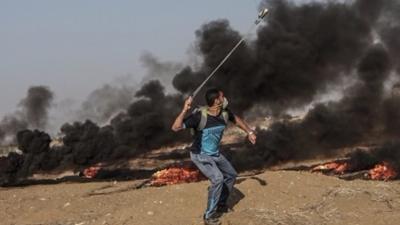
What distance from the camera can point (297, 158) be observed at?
27156mm

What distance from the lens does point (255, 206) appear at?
11.4 meters

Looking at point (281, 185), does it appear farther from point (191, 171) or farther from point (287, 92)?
point (287, 92)

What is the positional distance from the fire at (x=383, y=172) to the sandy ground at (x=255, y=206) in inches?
214

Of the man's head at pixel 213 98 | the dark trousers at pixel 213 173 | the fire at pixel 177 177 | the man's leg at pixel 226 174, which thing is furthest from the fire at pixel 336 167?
the man's head at pixel 213 98

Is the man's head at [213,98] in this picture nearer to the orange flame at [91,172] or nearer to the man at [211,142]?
the man at [211,142]

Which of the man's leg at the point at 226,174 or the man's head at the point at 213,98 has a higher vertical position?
the man's head at the point at 213,98

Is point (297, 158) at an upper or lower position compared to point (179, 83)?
lower

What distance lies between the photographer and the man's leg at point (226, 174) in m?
10.2

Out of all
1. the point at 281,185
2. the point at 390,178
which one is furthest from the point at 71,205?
the point at 390,178

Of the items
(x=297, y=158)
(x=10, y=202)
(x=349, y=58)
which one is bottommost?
(x=10, y=202)

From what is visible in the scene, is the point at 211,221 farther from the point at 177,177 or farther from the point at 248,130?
the point at 177,177

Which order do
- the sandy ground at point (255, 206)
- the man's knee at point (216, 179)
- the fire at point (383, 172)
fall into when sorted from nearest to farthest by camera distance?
the man's knee at point (216, 179) → the sandy ground at point (255, 206) → the fire at point (383, 172)

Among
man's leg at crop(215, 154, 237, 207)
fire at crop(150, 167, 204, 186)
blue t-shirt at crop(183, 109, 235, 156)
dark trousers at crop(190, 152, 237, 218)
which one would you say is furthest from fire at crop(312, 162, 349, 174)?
blue t-shirt at crop(183, 109, 235, 156)

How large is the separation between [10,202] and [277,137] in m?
13.7
